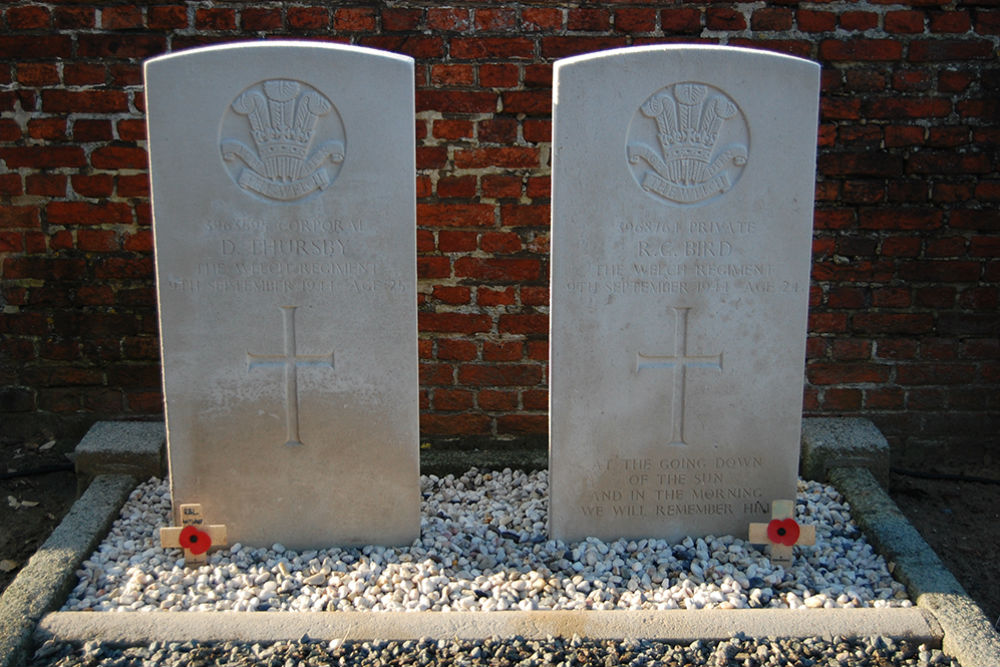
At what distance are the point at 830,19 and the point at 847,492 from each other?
1747 millimetres

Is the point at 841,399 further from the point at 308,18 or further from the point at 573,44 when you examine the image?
the point at 308,18

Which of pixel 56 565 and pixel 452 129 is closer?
pixel 56 565

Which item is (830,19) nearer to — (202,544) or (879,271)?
(879,271)

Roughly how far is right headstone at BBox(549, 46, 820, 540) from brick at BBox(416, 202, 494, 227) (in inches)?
32.4

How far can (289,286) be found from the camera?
281 cm

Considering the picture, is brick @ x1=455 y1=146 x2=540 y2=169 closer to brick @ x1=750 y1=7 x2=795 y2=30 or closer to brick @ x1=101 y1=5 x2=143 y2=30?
brick @ x1=750 y1=7 x2=795 y2=30

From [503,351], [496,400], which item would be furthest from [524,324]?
[496,400]

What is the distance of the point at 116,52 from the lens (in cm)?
341

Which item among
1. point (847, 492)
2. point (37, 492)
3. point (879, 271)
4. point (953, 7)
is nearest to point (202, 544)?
point (37, 492)

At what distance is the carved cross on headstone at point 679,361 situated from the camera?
2865mm

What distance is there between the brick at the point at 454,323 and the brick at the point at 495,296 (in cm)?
6

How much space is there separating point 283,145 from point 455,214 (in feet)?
3.12

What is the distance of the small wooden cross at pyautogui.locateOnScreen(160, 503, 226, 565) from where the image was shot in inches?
111

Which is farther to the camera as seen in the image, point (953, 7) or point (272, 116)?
point (953, 7)
